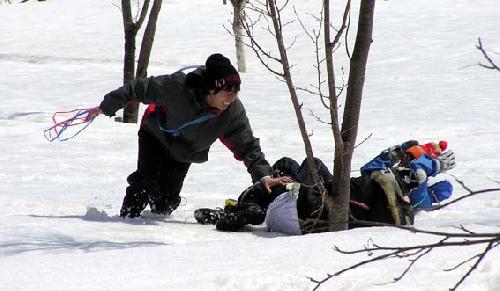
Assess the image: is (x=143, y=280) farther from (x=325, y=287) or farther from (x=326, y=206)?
(x=326, y=206)

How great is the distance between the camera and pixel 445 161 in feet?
19.3

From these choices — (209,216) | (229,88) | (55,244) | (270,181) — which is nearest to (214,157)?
(209,216)

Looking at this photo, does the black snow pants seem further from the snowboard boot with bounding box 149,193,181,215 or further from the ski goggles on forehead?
the ski goggles on forehead

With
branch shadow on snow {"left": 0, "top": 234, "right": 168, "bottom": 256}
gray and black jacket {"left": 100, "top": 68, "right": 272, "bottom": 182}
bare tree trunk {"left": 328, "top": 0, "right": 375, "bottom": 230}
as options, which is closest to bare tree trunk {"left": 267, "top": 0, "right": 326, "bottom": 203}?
bare tree trunk {"left": 328, "top": 0, "right": 375, "bottom": 230}

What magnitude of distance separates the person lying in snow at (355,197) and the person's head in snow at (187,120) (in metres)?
0.23

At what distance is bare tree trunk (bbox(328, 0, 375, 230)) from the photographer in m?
4.39

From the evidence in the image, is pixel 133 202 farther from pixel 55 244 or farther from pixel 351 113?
pixel 351 113

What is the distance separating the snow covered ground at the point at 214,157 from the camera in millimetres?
3361

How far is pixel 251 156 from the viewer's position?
5234 mm

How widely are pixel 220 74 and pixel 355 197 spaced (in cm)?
116

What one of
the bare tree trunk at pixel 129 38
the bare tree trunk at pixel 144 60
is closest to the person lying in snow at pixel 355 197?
the bare tree trunk at pixel 144 60

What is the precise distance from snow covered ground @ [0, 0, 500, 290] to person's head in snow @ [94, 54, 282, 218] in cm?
36

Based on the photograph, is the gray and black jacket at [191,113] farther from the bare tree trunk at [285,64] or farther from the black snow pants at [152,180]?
the bare tree trunk at [285,64]

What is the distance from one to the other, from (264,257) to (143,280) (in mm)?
612
